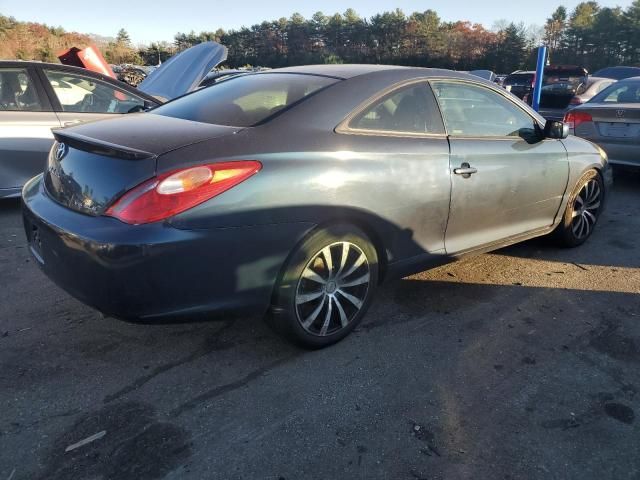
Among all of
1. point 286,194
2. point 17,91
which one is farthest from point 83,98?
point 286,194

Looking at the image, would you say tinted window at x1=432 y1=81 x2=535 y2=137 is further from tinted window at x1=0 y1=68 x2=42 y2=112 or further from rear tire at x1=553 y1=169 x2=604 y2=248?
tinted window at x1=0 y1=68 x2=42 y2=112

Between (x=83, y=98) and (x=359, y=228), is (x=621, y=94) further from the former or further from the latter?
(x=83, y=98)

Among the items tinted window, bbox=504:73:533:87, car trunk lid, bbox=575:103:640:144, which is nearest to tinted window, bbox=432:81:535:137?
car trunk lid, bbox=575:103:640:144

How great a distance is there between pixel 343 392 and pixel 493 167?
185 cm

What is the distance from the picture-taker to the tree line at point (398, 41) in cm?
4793

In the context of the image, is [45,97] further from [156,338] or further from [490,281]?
[490,281]

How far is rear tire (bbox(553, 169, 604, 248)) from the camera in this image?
4.34 metres

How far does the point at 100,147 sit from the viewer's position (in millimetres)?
2426

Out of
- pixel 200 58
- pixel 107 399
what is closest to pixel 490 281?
pixel 107 399

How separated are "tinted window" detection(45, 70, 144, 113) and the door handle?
396cm

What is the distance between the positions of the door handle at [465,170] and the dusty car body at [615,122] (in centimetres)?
403

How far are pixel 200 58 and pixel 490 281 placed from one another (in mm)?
5619

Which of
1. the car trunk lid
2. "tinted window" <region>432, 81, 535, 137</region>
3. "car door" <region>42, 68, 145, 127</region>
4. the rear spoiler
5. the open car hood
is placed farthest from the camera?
the open car hood

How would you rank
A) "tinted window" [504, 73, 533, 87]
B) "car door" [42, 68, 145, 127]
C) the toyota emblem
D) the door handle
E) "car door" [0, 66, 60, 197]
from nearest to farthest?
the toyota emblem → the door handle → "car door" [0, 66, 60, 197] → "car door" [42, 68, 145, 127] → "tinted window" [504, 73, 533, 87]
